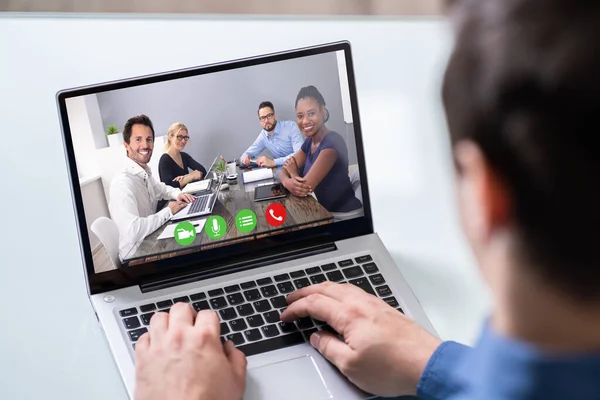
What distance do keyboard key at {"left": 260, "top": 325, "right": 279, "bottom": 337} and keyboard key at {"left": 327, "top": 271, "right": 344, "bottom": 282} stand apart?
0.31 ft

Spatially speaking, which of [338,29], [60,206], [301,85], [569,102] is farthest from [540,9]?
[338,29]

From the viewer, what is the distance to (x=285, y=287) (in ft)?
2.74

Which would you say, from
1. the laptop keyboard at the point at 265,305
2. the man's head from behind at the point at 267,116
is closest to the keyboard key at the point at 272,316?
the laptop keyboard at the point at 265,305

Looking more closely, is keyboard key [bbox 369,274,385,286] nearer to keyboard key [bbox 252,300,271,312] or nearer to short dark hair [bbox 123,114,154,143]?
keyboard key [bbox 252,300,271,312]

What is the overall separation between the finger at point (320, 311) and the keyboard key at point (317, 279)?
0.06 metres

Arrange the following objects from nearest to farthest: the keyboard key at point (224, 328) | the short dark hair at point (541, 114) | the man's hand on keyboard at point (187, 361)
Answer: the short dark hair at point (541, 114)
the man's hand on keyboard at point (187, 361)
the keyboard key at point (224, 328)

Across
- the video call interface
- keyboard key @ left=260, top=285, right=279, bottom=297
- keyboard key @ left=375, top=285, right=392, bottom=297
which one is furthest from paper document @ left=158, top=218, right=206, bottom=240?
keyboard key @ left=375, top=285, right=392, bottom=297

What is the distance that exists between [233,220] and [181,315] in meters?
0.15

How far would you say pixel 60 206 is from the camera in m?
0.98

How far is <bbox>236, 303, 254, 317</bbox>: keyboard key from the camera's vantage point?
0.80 m

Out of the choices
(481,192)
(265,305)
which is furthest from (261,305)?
(481,192)

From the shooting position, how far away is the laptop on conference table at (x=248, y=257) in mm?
790

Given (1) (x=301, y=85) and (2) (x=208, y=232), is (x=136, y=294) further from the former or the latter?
(1) (x=301, y=85)

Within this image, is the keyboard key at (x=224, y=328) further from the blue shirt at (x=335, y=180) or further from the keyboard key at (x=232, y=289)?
the blue shirt at (x=335, y=180)
